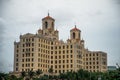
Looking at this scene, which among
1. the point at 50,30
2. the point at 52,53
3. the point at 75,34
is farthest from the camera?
the point at 75,34

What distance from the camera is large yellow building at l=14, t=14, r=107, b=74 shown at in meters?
79.4

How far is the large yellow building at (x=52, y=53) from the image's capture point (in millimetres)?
79375

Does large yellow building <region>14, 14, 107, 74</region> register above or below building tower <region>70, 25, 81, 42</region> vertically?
below

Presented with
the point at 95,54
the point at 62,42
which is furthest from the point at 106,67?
the point at 62,42

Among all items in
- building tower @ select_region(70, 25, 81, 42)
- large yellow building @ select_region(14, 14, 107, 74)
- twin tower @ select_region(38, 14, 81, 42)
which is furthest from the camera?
building tower @ select_region(70, 25, 81, 42)

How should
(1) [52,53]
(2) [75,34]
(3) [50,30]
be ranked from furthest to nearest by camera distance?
(2) [75,34]
(3) [50,30]
(1) [52,53]

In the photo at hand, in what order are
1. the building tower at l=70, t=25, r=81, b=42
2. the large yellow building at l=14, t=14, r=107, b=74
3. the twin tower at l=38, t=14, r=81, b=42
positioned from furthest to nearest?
the building tower at l=70, t=25, r=81, b=42 → the twin tower at l=38, t=14, r=81, b=42 → the large yellow building at l=14, t=14, r=107, b=74

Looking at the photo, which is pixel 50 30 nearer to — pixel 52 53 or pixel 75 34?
pixel 52 53

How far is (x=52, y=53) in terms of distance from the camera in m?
85.1

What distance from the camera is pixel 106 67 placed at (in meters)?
93.0

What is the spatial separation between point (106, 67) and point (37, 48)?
2390 cm

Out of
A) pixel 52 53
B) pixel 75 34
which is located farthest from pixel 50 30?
pixel 75 34

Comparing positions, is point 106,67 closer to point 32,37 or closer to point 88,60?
point 88,60

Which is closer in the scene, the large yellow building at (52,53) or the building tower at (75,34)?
the large yellow building at (52,53)
